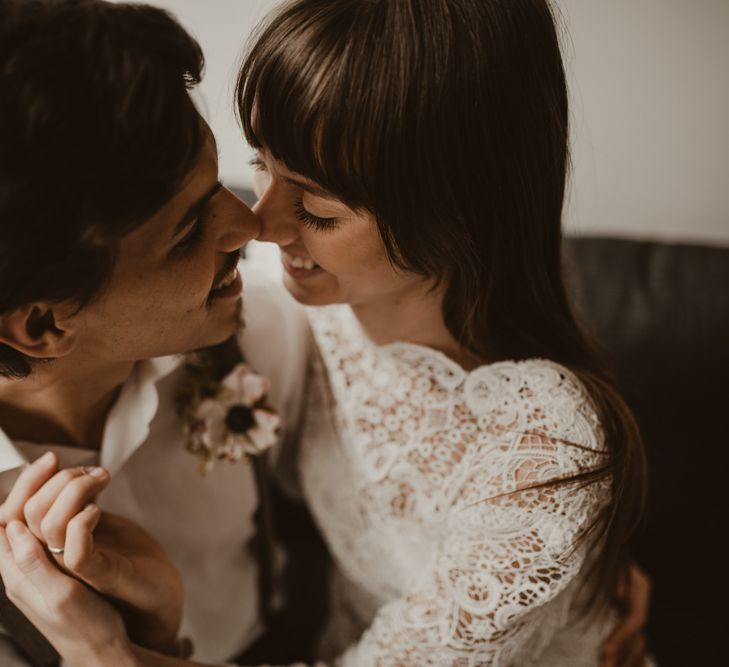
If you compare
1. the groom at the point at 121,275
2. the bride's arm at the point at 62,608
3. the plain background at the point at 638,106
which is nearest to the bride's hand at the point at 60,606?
the bride's arm at the point at 62,608

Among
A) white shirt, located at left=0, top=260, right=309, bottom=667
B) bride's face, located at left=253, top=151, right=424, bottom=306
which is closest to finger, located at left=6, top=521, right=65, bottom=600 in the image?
white shirt, located at left=0, top=260, right=309, bottom=667

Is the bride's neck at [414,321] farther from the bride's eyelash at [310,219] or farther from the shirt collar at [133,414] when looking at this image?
the shirt collar at [133,414]

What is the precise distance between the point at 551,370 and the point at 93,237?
0.62 meters

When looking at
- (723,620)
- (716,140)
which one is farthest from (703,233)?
(723,620)

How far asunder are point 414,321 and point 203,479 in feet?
1.57

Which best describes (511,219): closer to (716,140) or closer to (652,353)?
(652,353)

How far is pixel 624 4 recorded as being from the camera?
1434 mm

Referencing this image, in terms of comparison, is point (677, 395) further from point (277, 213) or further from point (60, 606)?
point (60, 606)

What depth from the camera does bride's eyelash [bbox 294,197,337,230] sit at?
84 cm

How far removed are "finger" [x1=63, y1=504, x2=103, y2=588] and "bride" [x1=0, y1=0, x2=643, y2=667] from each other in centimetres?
6

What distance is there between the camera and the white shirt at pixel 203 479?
1.00 m

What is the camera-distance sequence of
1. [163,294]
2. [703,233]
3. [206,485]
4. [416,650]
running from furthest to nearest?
[703,233] → [206,485] → [416,650] → [163,294]

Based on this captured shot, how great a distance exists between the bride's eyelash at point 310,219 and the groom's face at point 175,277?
6cm

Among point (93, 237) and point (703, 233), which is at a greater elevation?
point (93, 237)
